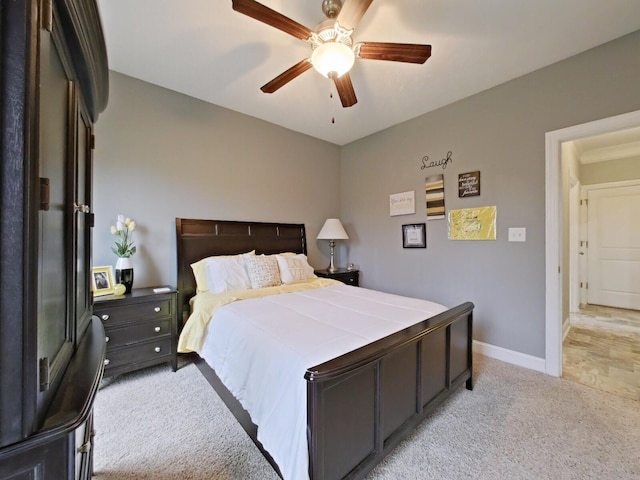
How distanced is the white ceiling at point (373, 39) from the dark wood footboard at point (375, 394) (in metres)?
2.11

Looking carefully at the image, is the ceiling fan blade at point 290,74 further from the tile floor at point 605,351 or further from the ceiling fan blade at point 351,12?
the tile floor at point 605,351

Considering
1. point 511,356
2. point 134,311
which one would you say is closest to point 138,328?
point 134,311

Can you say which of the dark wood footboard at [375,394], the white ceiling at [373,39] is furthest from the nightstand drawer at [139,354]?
the white ceiling at [373,39]

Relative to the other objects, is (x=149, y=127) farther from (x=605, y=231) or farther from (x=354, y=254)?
(x=605, y=231)

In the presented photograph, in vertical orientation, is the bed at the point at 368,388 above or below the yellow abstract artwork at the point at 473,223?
below

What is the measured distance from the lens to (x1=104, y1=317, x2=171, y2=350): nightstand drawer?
2.21 metres

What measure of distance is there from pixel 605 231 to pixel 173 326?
21.8ft

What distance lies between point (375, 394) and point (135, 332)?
209cm

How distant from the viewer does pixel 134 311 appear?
7.56ft

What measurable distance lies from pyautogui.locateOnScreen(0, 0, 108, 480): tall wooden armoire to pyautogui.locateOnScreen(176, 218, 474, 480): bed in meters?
0.76

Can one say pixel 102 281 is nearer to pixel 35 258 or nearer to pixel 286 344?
pixel 286 344

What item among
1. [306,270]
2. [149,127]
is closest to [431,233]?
[306,270]

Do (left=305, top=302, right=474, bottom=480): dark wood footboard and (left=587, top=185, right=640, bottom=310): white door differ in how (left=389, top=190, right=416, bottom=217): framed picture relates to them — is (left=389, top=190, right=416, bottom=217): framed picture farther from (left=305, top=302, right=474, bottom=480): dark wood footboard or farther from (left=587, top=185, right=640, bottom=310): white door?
(left=587, top=185, right=640, bottom=310): white door

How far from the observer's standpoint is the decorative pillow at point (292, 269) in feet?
10.1
